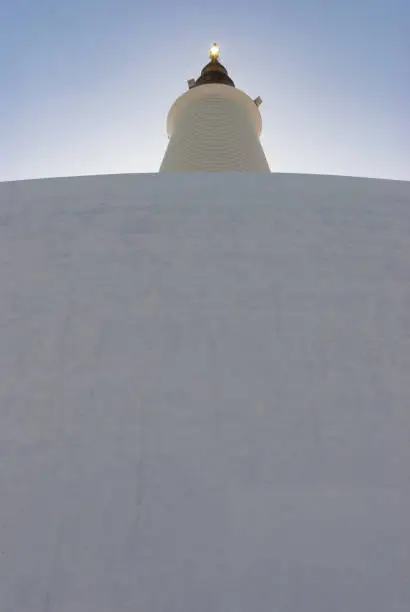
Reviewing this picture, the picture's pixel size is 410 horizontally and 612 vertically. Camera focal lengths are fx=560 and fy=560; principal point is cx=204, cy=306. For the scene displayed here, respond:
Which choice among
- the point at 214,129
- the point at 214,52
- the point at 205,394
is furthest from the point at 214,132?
the point at 205,394

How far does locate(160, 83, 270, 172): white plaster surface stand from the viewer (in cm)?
766

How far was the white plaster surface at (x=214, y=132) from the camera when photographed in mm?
7656

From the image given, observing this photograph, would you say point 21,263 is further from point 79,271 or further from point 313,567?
point 313,567

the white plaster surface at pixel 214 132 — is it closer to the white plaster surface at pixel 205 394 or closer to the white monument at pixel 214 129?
the white monument at pixel 214 129

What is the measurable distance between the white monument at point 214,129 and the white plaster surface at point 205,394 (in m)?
3.76

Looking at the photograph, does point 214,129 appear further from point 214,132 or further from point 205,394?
point 205,394

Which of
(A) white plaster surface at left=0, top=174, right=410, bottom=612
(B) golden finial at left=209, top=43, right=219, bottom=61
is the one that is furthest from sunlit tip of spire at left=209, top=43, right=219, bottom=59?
(A) white plaster surface at left=0, top=174, right=410, bottom=612

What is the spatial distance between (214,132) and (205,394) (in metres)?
5.81

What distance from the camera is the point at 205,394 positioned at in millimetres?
3076

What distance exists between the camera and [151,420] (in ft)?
9.84

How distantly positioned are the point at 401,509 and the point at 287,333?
43.9 inches

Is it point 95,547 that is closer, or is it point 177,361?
point 95,547

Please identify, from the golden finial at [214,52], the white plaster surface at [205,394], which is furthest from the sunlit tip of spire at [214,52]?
the white plaster surface at [205,394]

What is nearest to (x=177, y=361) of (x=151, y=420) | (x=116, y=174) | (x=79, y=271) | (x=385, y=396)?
(x=151, y=420)
